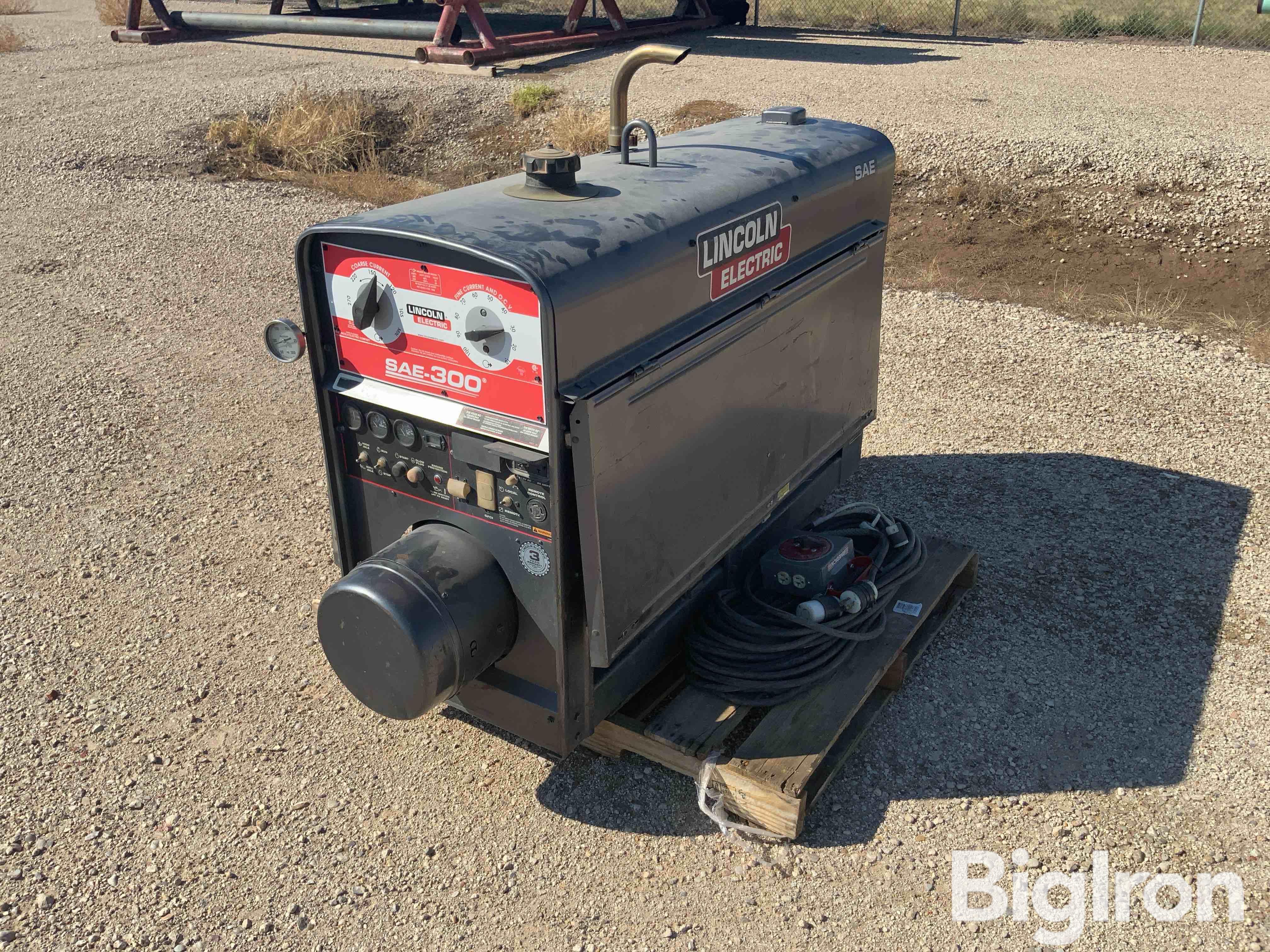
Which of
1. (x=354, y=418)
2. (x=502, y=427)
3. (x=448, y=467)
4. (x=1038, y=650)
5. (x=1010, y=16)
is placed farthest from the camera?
(x=1010, y=16)

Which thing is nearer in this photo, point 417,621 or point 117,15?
point 417,621

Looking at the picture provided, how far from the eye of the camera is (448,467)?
3.04 metres

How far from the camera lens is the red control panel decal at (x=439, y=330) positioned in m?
2.69

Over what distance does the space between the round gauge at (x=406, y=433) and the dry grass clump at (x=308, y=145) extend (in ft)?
23.6

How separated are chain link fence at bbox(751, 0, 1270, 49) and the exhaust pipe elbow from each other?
12.3 m

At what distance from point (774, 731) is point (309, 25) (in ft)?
44.4

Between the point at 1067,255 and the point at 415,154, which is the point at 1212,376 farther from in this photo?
the point at 415,154

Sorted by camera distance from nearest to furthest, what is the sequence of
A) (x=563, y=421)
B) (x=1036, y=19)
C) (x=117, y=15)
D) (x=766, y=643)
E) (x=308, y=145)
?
(x=563, y=421)
(x=766, y=643)
(x=308, y=145)
(x=1036, y=19)
(x=117, y=15)

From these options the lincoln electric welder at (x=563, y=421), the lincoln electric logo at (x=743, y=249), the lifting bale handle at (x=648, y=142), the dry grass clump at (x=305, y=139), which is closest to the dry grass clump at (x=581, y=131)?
the dry grass clump at (x=305, y=139)

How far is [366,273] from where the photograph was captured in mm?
2936

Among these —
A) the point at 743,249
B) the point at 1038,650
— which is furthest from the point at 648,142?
the point at 1038,650

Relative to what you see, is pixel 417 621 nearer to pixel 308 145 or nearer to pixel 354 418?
pixel 354 418

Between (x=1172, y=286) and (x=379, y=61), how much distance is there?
10.1 metres

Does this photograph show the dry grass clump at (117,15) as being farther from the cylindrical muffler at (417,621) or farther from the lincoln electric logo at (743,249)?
the cylindrical muffler at (417,621)
